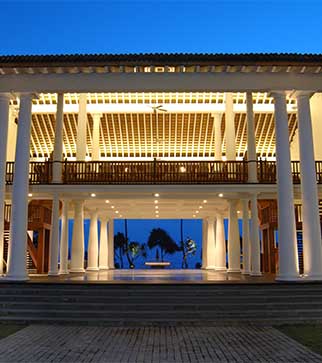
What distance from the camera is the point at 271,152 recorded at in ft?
80.9

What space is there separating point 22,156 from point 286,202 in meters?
7.15

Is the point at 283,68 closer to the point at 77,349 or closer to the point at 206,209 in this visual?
the point at 77,349

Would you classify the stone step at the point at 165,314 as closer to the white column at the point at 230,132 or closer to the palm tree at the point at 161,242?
the white column at the point at 230,132

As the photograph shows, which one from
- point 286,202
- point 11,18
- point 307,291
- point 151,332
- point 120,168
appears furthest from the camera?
point 11,18

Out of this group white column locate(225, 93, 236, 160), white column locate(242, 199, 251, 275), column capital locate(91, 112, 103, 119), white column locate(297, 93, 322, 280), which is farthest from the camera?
column capital locate(91, 112, 103, 119)

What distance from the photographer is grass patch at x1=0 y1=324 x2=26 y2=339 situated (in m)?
8.50

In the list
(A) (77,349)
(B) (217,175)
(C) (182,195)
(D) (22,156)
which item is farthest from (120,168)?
(A) (77,349)

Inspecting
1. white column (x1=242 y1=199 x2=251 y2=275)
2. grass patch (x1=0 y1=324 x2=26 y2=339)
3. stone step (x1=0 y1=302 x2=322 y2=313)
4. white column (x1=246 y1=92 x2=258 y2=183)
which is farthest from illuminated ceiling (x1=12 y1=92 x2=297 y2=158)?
grass patch (x1=0 y1=324 x2=26 y2=339)

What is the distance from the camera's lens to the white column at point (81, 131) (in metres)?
18.9

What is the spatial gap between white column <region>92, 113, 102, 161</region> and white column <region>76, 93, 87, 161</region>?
4.10ft

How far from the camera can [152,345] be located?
25.1 feet

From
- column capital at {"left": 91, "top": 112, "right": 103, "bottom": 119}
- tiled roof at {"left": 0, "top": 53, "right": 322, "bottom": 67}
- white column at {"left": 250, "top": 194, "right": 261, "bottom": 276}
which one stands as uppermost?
column capital at {"left": 91, "top": 112, "right": 103, "bottom": 119}

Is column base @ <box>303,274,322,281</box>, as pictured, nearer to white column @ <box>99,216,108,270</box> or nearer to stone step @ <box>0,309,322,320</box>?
stone step @ <box>0,309,322,320</box>

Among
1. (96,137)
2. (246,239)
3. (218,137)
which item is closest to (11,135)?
(96,137)
